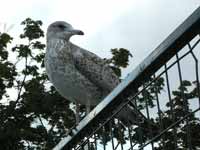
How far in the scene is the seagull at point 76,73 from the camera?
6.86m

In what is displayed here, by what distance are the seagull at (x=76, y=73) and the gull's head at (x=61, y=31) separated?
0.12 ft

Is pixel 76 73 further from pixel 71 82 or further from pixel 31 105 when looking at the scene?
pixel 31 105

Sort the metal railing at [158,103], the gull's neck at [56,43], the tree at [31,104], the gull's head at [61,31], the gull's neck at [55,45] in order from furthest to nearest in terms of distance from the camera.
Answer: the tree at [31,104] → the gull's head at [61,31] → the gull's neck at [56,43] → the gull's neck at [55,45] → the metal railing at [158,103]

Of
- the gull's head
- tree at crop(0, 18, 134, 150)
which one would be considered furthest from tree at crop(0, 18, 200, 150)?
the gull's head

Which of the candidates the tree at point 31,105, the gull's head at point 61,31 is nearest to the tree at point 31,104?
the tree at point 31,105

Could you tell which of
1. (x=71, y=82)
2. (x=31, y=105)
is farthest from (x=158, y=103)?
(x=31, y=105)

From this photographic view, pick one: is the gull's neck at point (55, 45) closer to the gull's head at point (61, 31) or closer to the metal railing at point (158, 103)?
the gull's head at point (61, 31)

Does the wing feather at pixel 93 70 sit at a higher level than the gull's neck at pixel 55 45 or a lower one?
lower

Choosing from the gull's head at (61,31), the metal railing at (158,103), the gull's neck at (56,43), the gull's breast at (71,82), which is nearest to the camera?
the metal railing at (158,103)

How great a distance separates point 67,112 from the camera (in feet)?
52.7

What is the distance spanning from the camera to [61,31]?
765cm

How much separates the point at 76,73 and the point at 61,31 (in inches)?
34.5

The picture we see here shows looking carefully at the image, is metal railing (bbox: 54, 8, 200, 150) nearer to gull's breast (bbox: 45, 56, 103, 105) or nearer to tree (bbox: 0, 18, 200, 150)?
gull's breast (bbox: 45, 56, 103, 105)

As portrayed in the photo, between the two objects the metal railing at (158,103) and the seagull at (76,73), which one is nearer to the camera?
the metal railing at (158,103)
